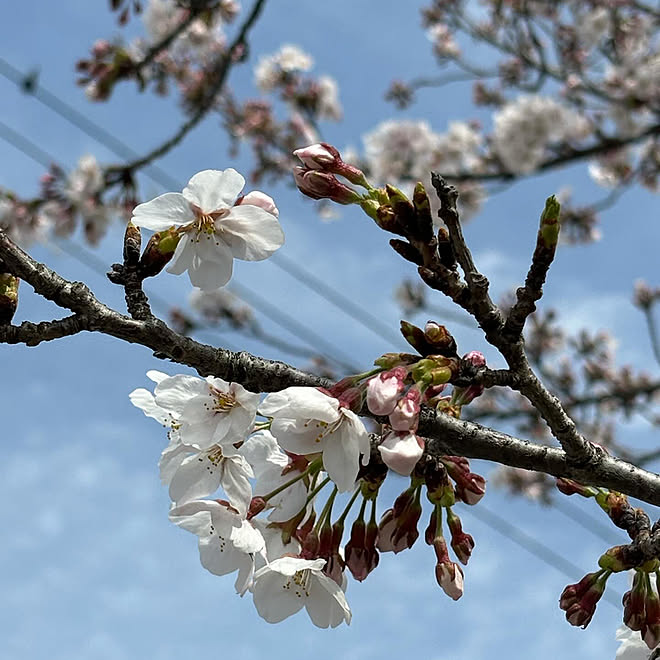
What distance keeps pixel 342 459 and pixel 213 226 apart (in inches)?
A: 15.7

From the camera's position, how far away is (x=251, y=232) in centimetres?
122

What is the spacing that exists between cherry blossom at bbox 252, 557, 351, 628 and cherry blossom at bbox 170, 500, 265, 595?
0.11ft

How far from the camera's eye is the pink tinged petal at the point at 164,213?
116 cm

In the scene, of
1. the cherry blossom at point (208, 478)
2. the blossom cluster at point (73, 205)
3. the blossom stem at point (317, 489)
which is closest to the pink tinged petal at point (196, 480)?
the cherry blossom at point (208, 478)

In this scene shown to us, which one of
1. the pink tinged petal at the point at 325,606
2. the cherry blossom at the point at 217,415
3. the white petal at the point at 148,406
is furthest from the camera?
the white petal at the point at 148,406

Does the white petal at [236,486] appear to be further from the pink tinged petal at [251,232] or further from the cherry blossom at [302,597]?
the pink tinged petal at [251,232]

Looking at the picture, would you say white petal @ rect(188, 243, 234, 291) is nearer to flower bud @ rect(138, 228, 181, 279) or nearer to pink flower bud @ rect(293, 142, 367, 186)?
flower bud @ rect(138, 228, 181, 279)

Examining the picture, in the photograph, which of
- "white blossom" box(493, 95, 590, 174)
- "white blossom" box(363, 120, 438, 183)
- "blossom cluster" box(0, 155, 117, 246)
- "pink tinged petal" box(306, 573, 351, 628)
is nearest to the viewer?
"pink tinged petal" box(306, 573, 351, 628)

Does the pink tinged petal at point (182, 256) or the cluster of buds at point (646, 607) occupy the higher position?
the pink tinged petal at point (182, 256)

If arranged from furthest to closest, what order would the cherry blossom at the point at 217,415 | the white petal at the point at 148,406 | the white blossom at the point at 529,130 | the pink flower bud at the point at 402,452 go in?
the white blossom at the point at 529,130 → the white petal at the point at 148,406 → the cherry blossom at the point at 217,415 → the pink flower bud at the point at 402,452

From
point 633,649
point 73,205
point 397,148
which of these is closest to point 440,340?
point 633,649

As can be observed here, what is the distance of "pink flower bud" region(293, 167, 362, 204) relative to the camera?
4.27ft

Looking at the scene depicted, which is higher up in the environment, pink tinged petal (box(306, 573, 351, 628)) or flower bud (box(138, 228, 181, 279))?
flower bud (box(138, 228, 181, 279))

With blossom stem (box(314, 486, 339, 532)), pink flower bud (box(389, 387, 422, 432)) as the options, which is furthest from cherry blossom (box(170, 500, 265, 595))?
pink flower bud (box(389, 387, 422, 432))
